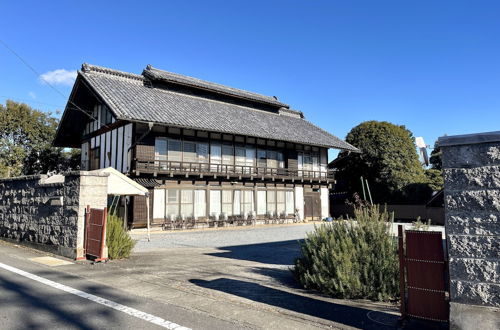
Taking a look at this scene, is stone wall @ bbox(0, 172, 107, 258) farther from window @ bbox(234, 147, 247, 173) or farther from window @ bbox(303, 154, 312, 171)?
window @ bbox(303, 154, 312, 171)

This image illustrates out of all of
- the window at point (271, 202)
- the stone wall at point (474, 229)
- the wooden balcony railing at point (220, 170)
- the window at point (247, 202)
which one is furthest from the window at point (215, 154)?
the stone wall at point (474, 229)

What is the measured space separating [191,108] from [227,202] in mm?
7297

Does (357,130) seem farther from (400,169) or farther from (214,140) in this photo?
(214,140)

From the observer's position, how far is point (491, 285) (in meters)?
3.59

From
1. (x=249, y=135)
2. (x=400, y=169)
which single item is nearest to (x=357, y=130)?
(x=400, y=169)

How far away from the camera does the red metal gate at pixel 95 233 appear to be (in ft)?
27.8

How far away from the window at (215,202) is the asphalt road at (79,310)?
16.6 meters

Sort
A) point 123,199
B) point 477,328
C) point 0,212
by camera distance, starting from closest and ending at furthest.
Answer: point 477,328 < point 0,212 < point 123,199

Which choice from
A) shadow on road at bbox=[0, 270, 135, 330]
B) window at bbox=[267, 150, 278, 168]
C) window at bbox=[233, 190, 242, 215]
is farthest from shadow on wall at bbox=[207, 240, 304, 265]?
window at bbox=[267, 150, 278, 168]

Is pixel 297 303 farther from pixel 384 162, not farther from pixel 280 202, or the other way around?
pixel 384 162

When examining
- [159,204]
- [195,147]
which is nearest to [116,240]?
[159,204]

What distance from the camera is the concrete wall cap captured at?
Result: 12.1ft

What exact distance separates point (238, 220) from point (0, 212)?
14167 mm

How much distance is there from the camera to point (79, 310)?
4.80m
